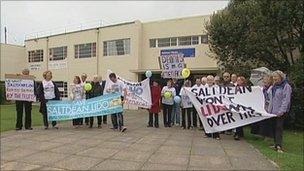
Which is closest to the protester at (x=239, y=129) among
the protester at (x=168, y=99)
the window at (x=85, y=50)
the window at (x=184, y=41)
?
the protester at (x=168, y=99)

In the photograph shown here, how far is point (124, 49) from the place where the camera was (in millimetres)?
30703

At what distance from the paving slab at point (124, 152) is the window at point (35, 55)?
1136 inches

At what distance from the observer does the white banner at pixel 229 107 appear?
32.8 ft

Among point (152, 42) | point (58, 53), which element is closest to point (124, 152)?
point (152, 42)

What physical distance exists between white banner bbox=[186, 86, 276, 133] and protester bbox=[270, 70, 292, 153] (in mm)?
538

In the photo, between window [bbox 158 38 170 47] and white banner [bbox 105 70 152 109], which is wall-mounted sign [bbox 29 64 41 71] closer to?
window [bbox 158 38 170 47]

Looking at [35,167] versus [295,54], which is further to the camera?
[295,54]

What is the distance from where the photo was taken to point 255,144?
9.67 metres

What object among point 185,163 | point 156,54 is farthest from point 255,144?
point 156,54

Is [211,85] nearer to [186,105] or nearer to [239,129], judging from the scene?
[239,129]

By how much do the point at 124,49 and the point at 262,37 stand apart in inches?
605

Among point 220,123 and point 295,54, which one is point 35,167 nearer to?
point 220,123

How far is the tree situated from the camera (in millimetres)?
16938

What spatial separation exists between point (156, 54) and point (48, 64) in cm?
1364
